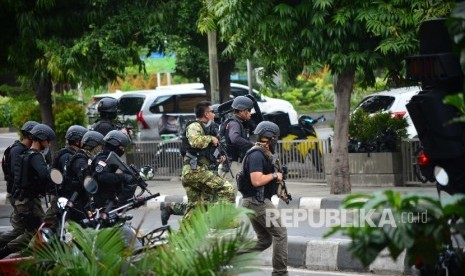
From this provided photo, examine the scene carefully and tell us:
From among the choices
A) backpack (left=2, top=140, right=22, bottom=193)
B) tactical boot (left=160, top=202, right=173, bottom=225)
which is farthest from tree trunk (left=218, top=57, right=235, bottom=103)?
backpack (left=2, top=140, right=22, bottom=193)

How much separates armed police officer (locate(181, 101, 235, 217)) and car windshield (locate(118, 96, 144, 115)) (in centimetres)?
1787

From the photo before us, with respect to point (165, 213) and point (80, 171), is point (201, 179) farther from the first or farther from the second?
point (80, 171)

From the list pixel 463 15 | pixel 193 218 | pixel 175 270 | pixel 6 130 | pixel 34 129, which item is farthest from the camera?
pixel 6 130

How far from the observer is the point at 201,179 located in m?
11.9

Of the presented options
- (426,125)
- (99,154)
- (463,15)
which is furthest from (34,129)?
(463,15)

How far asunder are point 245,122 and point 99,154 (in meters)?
2.75

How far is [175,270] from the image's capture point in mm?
4703

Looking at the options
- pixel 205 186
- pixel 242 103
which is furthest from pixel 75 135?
pixel 242 103

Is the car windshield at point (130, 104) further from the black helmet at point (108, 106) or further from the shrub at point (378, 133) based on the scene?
the black helmet at point (108, 106)

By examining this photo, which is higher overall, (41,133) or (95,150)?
(41,133)

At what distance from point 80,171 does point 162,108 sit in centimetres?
1823

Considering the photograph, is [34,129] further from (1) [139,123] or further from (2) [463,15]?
(1) [139,123]

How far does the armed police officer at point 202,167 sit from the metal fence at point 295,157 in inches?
222

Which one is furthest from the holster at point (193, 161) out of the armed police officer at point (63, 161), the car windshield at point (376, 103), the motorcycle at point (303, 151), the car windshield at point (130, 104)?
the car windshield at point (130, 104)
